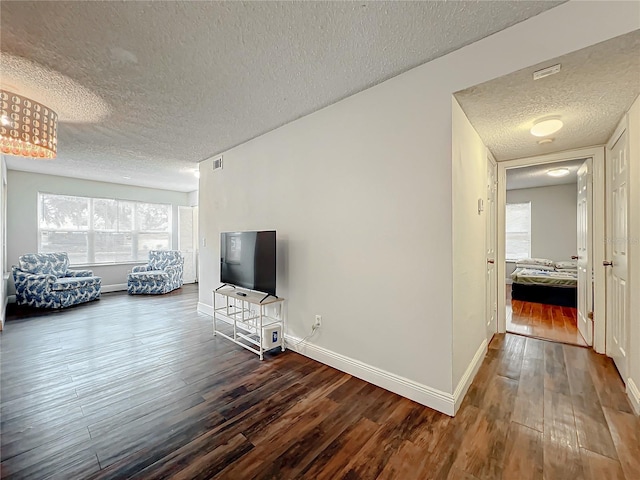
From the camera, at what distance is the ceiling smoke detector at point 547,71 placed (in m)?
1.61

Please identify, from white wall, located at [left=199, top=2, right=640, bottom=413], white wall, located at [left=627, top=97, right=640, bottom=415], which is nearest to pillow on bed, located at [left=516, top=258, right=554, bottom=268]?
white wall, located at [left=199, top=2, right=640, bottom=413]

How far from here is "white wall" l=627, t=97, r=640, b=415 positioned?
1937 millimetres

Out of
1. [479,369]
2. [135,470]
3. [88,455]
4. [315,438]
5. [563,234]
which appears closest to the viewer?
[135,470]

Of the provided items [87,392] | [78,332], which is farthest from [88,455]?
[78,332]

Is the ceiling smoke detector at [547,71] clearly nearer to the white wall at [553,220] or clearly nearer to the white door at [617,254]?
the white door at [617,254]

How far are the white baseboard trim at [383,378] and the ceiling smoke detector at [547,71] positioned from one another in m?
2.10

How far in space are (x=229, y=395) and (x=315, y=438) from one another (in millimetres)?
824

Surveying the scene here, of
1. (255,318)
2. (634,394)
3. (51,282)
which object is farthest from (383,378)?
(51,282)

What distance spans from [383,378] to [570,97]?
2.44 meters

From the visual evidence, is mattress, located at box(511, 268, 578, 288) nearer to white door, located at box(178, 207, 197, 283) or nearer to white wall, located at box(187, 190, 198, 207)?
white door, located at box(178, 207, 197, 283)

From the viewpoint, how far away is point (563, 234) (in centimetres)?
645

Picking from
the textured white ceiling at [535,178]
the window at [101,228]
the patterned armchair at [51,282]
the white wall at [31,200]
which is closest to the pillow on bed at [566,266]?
the textured white ceiling at [535,178]

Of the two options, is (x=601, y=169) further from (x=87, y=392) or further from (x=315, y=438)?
(x=87, y=392)

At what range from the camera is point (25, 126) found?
231cm
